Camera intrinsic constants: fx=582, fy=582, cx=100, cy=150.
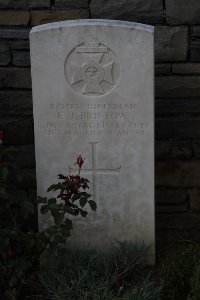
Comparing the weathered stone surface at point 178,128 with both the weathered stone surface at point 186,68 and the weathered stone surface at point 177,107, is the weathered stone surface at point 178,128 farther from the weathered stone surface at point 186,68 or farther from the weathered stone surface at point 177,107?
the weathered stone surface at point 186,68

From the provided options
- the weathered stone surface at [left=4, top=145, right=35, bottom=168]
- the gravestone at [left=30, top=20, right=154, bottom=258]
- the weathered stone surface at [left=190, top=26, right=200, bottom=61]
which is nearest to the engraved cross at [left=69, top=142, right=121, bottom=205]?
the gravestone at [left=30, top=20, right=154, bottom=258]

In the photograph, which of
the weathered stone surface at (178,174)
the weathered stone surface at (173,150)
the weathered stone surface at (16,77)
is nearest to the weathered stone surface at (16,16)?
the weathered stone surface at (16,77)

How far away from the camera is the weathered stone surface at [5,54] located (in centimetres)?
362

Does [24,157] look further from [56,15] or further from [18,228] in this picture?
[56,15]

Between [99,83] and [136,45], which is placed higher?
[136,45]

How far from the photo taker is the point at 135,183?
332cm

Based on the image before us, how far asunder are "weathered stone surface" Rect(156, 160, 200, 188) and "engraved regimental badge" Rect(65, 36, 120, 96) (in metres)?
0.85

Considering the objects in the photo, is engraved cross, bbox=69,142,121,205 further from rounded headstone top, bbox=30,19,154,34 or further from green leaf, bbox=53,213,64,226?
rounded headstone top, bbox=30,19,154,34

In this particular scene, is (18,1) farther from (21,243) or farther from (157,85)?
(21,243)

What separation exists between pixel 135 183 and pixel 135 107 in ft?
1.45

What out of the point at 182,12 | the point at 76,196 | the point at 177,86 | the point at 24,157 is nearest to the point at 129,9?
the point at 182,12

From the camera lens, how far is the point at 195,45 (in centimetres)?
361

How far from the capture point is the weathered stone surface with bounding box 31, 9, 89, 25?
3.57 metres

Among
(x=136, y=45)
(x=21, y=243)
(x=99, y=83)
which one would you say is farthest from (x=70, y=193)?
(x=136, y=45)
